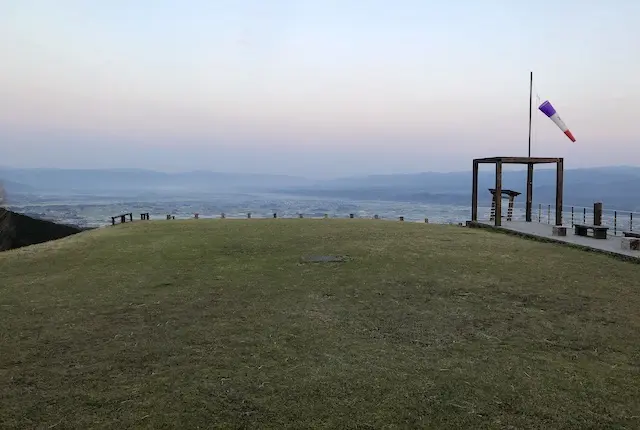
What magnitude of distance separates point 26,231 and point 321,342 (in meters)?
20.4

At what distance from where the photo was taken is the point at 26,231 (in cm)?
2033

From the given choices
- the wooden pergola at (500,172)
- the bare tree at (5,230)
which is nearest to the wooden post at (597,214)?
the wooden pergola at (500,172)

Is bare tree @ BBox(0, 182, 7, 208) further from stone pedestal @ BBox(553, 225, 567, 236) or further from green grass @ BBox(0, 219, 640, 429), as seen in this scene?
stone pedestal @ BBox(553, 225, 567, 236)

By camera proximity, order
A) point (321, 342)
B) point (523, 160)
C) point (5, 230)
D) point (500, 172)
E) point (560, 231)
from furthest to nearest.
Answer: point (5, 230), point (523, 160), point (500, 172), point (560, 231), point (321, 342)

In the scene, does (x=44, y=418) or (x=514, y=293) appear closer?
(x=44, y=418)

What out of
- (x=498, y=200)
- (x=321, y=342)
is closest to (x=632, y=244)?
(x=498, y=200)

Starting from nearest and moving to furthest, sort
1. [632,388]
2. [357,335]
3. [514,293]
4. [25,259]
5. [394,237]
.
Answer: [632,388]
[357,335]
[514,293]
[25,259]
[394,237]

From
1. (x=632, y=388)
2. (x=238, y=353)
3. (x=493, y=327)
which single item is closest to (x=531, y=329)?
(x=493, y=327)

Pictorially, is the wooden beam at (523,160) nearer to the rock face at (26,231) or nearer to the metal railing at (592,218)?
the metal railing at (592,218)

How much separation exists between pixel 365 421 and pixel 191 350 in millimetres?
2241

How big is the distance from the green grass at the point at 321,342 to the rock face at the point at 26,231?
11.3m

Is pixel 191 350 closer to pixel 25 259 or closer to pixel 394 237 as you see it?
pixel 25 259

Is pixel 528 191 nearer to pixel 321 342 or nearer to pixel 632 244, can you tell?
pixel 632 244

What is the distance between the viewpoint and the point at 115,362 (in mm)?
4465
